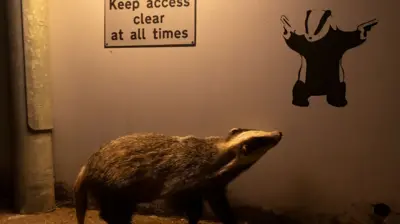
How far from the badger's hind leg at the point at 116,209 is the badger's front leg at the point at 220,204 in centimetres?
47

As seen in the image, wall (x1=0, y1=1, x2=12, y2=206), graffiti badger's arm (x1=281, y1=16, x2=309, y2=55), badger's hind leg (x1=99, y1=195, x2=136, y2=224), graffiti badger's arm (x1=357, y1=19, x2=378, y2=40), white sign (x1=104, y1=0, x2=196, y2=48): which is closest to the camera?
badger's hind leg (x1=99, y1=195, x2=136, y2=224)

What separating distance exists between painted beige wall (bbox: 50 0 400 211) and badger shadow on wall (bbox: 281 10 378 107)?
2.0 inches

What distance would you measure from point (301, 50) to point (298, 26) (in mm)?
167

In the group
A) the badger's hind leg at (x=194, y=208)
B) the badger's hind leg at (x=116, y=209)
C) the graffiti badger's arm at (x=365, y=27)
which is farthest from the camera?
the graffiti badger's arm at (x=365, y=27)

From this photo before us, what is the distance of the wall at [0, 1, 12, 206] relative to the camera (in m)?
3.90

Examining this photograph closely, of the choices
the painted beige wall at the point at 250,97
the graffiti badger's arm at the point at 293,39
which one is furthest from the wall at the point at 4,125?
the graffiti badger's arm at the point at 293,39

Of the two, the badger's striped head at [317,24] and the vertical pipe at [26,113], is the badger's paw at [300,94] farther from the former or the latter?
the vertical pipe at [26,113]

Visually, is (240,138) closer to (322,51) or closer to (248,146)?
(248,146)

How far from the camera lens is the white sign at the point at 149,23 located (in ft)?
11.4

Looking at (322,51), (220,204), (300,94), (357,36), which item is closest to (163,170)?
(220,204)

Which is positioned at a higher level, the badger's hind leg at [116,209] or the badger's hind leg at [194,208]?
the badger's hind leg at [116,209]

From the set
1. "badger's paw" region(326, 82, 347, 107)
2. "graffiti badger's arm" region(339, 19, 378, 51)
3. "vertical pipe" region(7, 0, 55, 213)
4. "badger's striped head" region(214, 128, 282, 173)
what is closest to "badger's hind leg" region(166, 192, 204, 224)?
"badger's striped head" region(214, 128, 282, 173)

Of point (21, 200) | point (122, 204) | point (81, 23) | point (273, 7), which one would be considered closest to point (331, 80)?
point (273, 7)

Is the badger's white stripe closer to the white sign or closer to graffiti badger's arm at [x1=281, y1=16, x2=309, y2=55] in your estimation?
graffiti badger's arm at [x1=281, y1=16, x2=309, y2=55]
